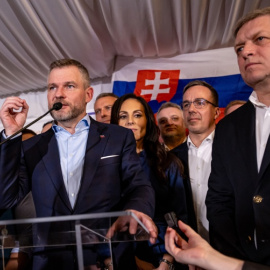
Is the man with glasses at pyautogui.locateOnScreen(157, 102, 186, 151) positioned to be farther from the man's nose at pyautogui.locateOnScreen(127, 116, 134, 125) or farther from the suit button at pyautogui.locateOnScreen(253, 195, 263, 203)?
the suit button at pyautogui.locateOnScreen(253, 195, 263, 203)

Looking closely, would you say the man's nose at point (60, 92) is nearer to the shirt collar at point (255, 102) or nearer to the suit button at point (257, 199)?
the shirt collar at point (255, 102)

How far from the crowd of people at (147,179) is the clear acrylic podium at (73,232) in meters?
0.01

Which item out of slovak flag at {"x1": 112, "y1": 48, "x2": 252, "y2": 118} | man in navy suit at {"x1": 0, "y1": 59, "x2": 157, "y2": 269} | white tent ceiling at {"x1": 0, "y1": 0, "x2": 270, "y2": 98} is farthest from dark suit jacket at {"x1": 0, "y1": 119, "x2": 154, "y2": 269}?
slovak flag at {"x1": 112, "y1": 48, "x2": 252, "y2": 118}

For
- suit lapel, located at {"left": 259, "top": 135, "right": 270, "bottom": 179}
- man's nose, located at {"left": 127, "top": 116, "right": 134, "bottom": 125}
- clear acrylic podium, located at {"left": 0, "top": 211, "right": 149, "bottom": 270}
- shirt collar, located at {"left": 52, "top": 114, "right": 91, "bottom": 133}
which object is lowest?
clear acrylic podium, located at {"left": 0, "top": 211, "right": 149, "bottom": 270}

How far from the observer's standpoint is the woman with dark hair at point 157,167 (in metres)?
1.92

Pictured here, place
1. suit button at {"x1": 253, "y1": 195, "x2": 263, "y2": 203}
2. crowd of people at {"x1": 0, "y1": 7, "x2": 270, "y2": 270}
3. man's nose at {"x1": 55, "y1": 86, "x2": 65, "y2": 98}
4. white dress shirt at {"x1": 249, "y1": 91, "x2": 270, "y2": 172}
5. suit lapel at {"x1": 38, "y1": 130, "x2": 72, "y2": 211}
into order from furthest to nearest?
man's nose at {"x1": 55, "y1": 86, "x2": 65, "y2": 98} < suit lapel at {"x1": 38, "y1": 130, "x2": 72, "y2": 211} < white dress shirt at {"x1": 249, "y1": 91, "x2": 270, "y2": 172} < suit button at {"x1": 253, "y1": 195, "x2": 263, "y2": 203} < crowd of people at {"x1": 0, "y1": 7, "x2": 270, "y2": 270}

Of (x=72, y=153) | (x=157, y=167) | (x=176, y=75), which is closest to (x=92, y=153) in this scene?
(x=72, y=153)

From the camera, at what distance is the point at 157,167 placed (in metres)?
2.26

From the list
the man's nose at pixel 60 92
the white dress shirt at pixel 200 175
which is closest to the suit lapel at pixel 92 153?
the man's nose at pixel 60 92

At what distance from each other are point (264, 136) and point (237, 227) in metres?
0.34

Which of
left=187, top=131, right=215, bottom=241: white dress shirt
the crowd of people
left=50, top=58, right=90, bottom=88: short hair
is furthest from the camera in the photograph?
left=187, top=131, right=215, bottom=241: white dress shirt

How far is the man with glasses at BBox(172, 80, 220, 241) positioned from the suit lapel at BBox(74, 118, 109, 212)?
76 cm

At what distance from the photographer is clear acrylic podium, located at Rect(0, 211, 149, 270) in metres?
0.86

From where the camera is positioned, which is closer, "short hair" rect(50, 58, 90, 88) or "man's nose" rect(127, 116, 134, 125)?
"short hair" rect(50, 58, 90, 88)
